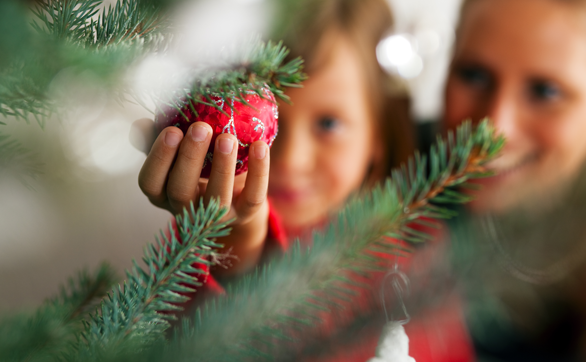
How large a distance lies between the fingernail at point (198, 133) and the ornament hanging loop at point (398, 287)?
15 cm

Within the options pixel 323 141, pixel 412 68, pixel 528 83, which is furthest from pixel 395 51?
pixel 323 141

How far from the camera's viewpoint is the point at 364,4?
915mm

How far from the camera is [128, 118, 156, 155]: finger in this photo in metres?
0.30

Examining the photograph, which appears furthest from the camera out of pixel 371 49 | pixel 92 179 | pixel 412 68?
pixel 412 68

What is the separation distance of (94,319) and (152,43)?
15 cm

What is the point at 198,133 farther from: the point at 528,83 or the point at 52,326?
the point at 528,83

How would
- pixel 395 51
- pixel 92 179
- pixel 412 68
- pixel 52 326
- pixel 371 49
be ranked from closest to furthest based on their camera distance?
pixel 52 326 → pixel 92 179 → pixel 371 49 → pixel 395 51 → pixel 412 68

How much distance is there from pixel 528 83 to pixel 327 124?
442 mm

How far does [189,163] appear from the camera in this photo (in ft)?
0.76

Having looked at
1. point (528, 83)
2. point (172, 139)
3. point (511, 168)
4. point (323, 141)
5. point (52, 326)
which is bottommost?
point (52, 326)

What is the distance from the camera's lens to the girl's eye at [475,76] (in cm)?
90

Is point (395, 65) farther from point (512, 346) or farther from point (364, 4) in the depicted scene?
point (512, 346)

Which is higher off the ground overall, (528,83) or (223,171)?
(528,83)

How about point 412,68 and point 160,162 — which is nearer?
point 160,162
